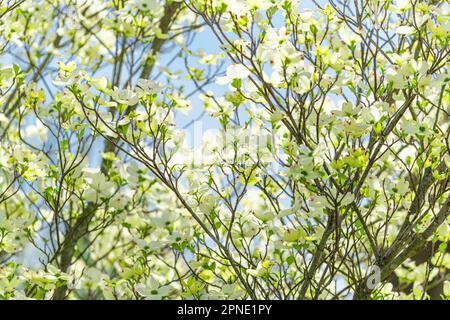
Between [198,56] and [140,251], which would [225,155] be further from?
[198,56]

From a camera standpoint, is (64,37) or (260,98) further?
(64,37)
